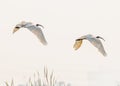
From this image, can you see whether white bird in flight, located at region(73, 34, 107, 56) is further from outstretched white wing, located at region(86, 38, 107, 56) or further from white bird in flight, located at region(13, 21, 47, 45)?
white bird in flight, located at region(13, 21, 47, 45)

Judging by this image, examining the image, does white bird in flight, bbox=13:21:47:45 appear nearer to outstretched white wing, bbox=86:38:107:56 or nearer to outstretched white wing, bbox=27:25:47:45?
outstretched white wing, bbox=27:25:47:45

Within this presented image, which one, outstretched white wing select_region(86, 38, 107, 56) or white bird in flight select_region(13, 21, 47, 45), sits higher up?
white bird in flight select_region(13, 21, 47, 45)

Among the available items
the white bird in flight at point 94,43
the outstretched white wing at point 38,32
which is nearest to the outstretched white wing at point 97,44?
the white bird in flight at point 94,43

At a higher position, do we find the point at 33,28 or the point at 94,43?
the point at 33,28

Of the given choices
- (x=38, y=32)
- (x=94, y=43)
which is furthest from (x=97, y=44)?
(x=38, y=32)

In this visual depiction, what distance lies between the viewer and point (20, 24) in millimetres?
6652

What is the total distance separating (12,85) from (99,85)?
1038 centimetres

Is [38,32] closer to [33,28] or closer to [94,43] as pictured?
[33,28]

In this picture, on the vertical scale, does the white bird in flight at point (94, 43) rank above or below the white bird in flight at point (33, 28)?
below

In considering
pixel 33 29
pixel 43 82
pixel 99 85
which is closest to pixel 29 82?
pixel 43 82

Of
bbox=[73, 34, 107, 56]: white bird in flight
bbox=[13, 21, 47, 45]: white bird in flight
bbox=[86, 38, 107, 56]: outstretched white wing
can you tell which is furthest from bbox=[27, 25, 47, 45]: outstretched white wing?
bbox=[86, 38, 107, 56]: outstretched white wing

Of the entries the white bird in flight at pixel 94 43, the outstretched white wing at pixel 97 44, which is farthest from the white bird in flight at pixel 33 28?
the outstretched white wing at pixel 97 44

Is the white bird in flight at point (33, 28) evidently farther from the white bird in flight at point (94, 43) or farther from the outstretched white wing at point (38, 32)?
the white bird in flight at point (94, 43)

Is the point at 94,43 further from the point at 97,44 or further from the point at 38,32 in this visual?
the point at 38,32
